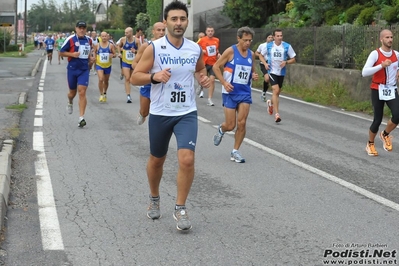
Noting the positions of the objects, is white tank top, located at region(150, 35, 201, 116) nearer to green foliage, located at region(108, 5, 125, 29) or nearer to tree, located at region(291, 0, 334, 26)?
tree, located at region(291, 0, 334, 26)

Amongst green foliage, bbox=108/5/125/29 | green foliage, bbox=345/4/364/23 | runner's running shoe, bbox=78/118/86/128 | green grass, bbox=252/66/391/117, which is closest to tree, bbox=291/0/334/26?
green foliage, bbox=345/4/364/23

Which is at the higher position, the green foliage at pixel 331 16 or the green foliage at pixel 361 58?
the green foliage at pixel 331 16

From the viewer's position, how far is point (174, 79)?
21.4 ft

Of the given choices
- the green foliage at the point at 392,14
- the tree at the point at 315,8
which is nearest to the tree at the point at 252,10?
the tree at the point at 315,8

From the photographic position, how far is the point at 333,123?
14930 millimetres

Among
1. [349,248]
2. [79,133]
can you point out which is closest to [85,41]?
[79,133]

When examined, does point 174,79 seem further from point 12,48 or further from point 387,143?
point 12,48

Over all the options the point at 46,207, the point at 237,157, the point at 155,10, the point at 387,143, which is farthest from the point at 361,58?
the point at 155,10

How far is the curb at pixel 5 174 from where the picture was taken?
696cm

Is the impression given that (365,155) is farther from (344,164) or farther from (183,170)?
(183,170)

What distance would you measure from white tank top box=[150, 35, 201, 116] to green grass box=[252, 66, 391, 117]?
1045 centimetres

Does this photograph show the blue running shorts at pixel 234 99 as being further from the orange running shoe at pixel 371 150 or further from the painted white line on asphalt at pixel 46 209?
the painted white line on asphalt at pixel 46 209

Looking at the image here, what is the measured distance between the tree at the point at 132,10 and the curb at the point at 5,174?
71633mm

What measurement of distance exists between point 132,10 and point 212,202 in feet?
251
